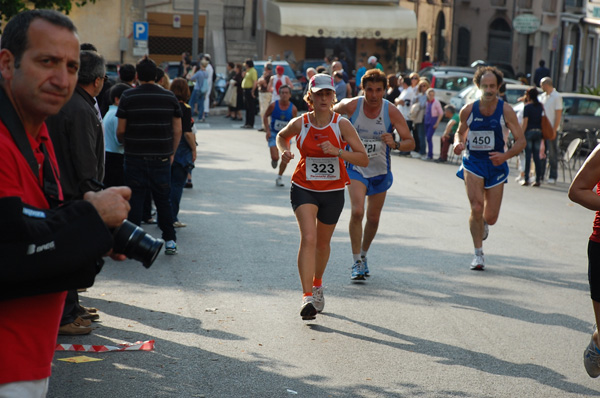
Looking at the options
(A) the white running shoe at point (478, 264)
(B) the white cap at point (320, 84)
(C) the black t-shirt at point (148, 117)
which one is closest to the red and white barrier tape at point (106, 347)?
(B) the white cap at point (320, 84)

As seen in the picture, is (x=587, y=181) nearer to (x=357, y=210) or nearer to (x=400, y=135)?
(x=400, y=135)

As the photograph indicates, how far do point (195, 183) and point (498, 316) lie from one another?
8.86m

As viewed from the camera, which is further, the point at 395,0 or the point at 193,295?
the point at 395,0

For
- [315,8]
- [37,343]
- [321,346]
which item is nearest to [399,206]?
[321,346]

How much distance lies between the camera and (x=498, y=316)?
24.9 feet

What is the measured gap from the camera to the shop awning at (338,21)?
44.2 metres

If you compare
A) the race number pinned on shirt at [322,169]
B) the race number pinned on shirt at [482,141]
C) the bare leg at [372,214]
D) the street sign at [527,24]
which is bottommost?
the bare leg at [372,214]

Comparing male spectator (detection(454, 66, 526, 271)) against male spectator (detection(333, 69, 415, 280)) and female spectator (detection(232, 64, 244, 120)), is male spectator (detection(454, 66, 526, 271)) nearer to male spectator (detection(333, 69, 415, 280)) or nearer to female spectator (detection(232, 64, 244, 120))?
male spectator (detection(333, 69, 415, 280))

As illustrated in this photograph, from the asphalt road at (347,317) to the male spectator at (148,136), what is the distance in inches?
27.2

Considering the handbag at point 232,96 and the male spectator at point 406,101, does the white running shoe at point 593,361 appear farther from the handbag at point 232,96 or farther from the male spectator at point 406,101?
the handbag at point 232,96

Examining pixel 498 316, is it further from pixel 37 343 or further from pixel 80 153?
pixel 37 343

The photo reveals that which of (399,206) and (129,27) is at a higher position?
(129,27)

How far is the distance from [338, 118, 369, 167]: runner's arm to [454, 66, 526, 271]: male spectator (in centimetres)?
237

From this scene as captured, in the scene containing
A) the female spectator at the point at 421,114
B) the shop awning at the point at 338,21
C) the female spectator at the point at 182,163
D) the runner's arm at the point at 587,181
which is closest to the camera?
the runner's arm at the point at 587,181
